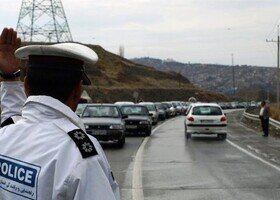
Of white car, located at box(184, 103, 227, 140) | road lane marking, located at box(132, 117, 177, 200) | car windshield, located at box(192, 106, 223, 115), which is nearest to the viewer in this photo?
road lane marking, located at box(132, 117, 177, 200)

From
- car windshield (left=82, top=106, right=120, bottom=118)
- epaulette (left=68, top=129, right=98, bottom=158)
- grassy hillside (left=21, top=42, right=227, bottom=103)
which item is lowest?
grassy hillside (left=21, top=42, right=227, bottom=103)

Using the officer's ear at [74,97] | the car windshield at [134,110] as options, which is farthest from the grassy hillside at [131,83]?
the officer's ear at [74,97]

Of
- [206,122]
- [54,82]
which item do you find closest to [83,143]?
[54,82]

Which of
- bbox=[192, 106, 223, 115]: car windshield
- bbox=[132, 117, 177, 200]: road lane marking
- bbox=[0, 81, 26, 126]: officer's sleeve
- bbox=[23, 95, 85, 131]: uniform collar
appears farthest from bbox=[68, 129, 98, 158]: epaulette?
bbox=[192, 106, 223, 115]: car windshield

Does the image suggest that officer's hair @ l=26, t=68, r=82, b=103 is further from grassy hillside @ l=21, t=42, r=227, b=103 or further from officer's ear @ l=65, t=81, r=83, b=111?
grassy hillside @ l=21, t=42, r=227, b=103

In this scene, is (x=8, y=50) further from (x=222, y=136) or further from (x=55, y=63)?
(x=222, y=136)

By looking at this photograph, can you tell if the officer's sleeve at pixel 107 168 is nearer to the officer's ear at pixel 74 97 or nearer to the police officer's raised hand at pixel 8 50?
the officer's ear at pixel 74 97

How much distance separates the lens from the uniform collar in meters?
2.37

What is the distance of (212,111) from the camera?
2658 centimetres

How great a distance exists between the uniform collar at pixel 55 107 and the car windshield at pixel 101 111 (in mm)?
19955

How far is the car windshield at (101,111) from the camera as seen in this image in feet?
73.9

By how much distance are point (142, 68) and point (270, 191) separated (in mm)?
136959

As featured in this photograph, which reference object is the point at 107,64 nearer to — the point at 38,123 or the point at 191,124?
the point at 191,124

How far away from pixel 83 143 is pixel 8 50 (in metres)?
1.26
